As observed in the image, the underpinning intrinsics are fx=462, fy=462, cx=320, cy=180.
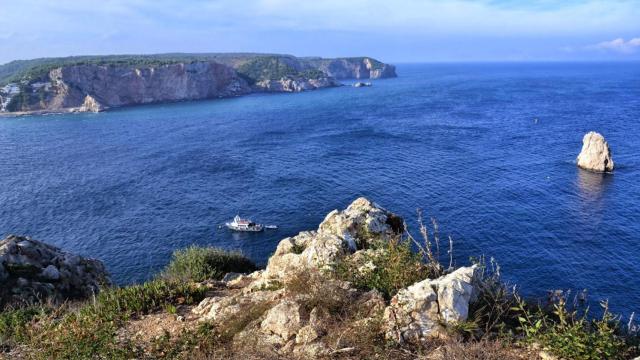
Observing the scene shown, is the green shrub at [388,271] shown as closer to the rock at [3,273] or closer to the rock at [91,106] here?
the rock at [3,273]

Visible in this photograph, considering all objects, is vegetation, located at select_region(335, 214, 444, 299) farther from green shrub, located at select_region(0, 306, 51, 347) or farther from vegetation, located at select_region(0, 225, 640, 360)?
green shrub, located at select_region(0, 306, 51, 347)

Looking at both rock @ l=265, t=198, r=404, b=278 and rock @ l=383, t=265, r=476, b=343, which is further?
rock @ l=265, t=198, r=404, b=278

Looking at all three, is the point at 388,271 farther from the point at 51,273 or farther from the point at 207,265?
the point at 51,273

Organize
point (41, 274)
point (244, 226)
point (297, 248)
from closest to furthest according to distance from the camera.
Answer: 1. point (297, 248)
2. point (41, 274)
3. point (244, 226)

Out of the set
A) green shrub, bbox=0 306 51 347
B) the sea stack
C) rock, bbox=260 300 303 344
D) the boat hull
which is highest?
rock, bbox=260 300 303 344

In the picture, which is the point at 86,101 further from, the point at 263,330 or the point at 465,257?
the point at 263,330

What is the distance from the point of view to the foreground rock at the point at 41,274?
65.7 feet

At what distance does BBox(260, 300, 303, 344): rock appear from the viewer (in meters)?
11.7

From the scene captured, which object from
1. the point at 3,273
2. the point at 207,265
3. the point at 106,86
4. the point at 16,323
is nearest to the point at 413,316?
the point at 16,323

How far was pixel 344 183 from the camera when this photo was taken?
69250 mm

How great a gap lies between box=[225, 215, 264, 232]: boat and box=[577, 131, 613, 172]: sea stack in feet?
166

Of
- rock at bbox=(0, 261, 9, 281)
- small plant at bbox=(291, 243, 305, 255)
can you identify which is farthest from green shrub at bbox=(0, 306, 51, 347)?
small plant at bbox=(291, 243, 305, 255)

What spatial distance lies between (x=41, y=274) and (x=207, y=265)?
302 inches

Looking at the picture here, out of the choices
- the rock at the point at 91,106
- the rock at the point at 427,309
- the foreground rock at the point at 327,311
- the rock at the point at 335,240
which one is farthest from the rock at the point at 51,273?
the rock at the point at 91,106
